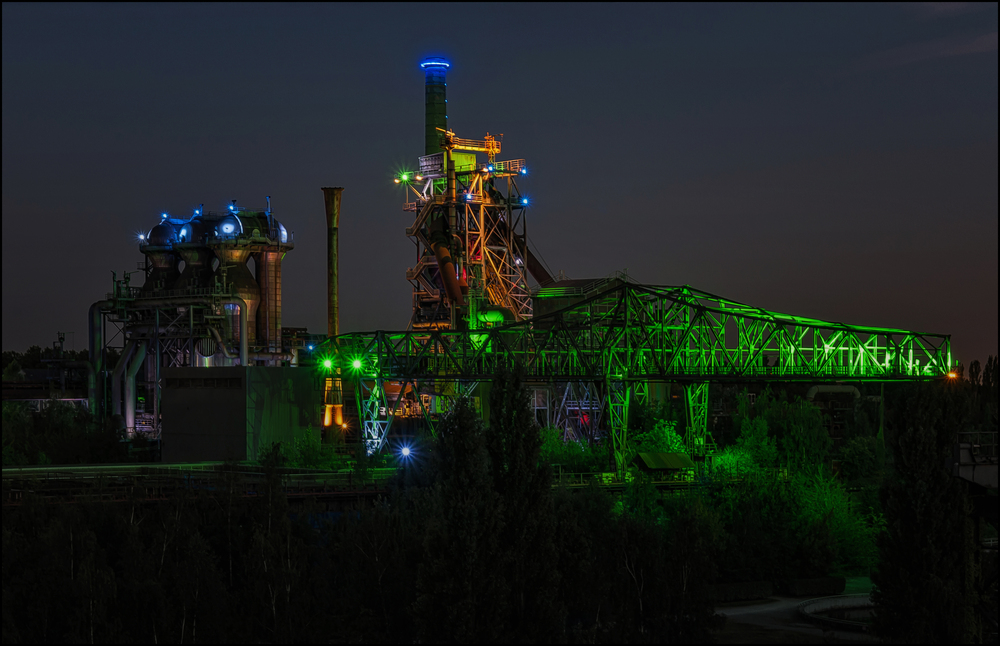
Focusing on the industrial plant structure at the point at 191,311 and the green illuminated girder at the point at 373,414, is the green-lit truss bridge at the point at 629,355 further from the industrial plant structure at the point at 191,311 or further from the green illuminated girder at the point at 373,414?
the industrial plant structure at the point at 191,311

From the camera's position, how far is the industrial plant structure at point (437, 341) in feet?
228

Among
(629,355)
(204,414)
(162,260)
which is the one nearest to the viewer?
(629,355)

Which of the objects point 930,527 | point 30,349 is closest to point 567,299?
point 930,527

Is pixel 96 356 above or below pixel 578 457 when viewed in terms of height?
above

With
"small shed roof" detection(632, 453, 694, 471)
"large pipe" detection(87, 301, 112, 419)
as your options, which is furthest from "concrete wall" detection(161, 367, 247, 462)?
"small shed roof" detection(632, 453, 694, 471)

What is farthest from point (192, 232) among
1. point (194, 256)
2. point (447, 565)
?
point (447, 565)

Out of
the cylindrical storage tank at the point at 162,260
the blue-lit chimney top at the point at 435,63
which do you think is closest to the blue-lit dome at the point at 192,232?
the cylindrical storage tank at the point at 162,260

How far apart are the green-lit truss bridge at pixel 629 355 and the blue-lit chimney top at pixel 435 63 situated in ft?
100

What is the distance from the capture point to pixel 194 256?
91812mm

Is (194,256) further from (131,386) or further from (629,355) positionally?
(629,355)

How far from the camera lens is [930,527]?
42.2 metres

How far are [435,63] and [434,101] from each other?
3101 millimetres

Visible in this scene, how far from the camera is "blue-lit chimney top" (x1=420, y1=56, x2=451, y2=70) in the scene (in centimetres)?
10131

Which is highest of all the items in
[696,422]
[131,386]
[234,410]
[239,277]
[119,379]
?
[239,277]
